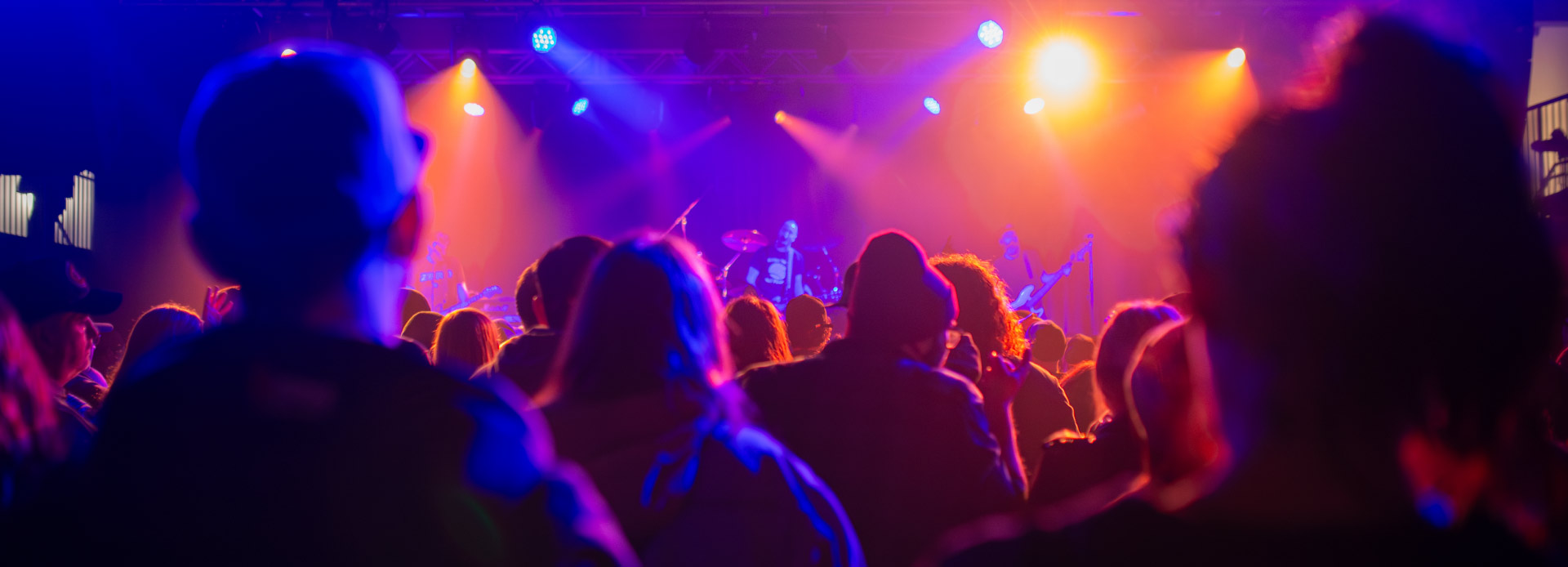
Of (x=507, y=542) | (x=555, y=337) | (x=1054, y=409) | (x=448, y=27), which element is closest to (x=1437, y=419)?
(x=507, y=542)

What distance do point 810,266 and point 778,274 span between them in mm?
1106

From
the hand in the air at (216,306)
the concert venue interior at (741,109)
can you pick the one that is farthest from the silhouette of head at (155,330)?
the concert venue interior at (741,109)

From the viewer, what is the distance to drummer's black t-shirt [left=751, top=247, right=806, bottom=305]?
11.8 meters

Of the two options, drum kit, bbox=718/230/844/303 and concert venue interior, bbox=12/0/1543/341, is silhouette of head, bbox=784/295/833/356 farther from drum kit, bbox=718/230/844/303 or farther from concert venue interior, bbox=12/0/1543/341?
drum kit, bbox=718/230/844/303

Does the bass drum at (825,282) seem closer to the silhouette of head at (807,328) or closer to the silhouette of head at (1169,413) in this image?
the silhouette of head at (807,328)

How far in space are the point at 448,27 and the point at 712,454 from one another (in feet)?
30.3

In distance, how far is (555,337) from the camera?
231cm

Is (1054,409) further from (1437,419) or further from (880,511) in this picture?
(1437,419)

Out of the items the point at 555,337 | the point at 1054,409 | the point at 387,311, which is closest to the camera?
the point at 387,311

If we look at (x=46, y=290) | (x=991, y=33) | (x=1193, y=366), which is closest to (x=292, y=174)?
(x=1193, y=366)

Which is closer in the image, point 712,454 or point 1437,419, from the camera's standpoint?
point 1437,419

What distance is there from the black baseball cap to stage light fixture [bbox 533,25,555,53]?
6968mm

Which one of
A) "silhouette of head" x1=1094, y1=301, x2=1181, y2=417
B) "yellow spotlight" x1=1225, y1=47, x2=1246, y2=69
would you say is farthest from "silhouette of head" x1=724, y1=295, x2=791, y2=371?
"yellow spotlight" x1=1225, y1=47, x2=1246, y2=69

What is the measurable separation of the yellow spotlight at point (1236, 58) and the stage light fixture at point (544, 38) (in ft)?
24.8
